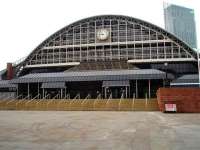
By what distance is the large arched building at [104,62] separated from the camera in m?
62.8

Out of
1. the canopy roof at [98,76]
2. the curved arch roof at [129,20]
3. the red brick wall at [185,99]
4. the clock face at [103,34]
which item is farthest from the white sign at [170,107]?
the clock face at [103,34]

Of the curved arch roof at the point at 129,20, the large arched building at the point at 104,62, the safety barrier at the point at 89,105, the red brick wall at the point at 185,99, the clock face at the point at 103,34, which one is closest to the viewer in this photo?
the red brick wall at the point at 185,99

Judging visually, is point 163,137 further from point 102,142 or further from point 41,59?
point 41,59

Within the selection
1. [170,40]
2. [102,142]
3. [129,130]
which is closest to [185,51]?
[170,40]

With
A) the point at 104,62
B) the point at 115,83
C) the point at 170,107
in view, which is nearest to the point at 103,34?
the point at 104,62

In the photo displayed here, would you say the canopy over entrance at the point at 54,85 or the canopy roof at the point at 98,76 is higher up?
the canopy roof at the point at 98,76

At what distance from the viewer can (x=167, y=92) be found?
1570 inches

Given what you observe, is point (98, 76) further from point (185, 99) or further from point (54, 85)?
point (185, 99)

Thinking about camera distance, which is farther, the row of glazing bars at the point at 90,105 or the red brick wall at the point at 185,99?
the row of glazing bars at the point at 90,105

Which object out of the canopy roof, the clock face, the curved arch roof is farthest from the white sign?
the clock face

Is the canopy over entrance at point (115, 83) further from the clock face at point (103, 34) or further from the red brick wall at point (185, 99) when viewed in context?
the red brick wall at point (185, 99)

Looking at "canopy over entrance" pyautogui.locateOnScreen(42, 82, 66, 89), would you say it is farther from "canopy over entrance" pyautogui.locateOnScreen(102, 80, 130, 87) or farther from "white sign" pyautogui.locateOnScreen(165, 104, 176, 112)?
"white sign" pyautogui.locateOnScreen(165, 104, 176, 112)

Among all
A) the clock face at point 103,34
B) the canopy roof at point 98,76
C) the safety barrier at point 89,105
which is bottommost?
the safety barrier at point 89,105

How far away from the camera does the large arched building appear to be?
62.8 m
